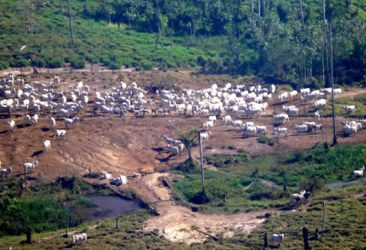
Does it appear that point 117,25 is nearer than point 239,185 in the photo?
No

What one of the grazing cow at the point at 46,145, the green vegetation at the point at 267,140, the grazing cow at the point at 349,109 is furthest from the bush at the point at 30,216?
the grazing cow at the point at 349,109

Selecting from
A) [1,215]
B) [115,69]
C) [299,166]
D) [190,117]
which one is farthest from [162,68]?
[1,215]

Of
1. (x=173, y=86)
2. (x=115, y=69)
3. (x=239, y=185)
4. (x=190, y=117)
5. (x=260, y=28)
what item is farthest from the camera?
(x=260, y=28)

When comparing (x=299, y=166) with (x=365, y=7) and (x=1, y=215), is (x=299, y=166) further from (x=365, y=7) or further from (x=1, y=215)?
(x=365, y=7)

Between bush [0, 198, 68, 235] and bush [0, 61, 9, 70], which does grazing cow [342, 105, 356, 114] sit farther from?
bush [0, 61, 9, 70]

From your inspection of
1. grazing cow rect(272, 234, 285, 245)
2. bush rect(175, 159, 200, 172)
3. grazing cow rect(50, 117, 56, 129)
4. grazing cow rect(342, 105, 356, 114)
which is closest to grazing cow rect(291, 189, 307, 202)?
grazing cow rect(272, 234, 285, 245)

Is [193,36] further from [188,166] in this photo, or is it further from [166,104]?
[188,166]
